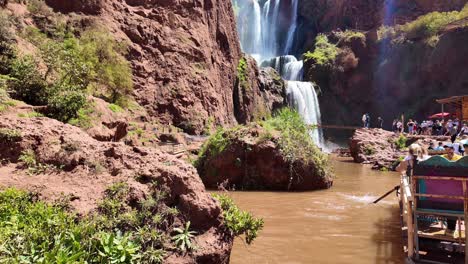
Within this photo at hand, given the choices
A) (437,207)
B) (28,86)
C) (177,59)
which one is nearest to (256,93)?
(177,59)

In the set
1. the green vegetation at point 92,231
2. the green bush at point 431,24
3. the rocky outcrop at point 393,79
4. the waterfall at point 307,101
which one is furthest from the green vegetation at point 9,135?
the green bush at point 431,24

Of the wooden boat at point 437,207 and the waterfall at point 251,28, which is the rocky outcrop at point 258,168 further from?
the waterfall at point 251,28

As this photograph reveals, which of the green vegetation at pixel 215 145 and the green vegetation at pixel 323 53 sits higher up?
the green vegetation at pixel 323 53

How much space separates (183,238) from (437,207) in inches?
157

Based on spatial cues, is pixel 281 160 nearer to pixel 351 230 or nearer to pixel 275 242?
pixel 351 230

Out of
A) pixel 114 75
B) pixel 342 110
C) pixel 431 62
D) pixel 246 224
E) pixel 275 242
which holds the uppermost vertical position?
pixel 431 62

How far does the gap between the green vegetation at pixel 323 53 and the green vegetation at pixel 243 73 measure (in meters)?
13.3

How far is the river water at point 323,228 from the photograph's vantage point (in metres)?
7.24

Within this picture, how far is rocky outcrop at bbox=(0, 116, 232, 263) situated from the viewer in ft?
17.4

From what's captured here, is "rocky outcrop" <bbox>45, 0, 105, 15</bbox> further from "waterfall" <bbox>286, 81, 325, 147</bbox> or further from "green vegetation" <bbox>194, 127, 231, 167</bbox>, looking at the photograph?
"waterfall" <bbox>286, 81, 325, 147</bbox>

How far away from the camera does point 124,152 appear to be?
20.8ft

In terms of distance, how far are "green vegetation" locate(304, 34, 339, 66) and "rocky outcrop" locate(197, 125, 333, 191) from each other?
107ft

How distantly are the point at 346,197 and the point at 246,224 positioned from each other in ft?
28.1

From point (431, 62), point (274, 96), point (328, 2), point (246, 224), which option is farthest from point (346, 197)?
point (328, 2)
